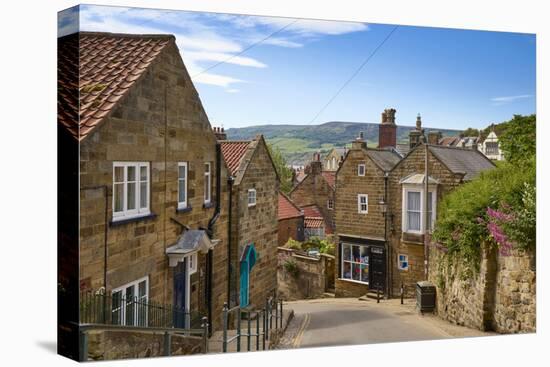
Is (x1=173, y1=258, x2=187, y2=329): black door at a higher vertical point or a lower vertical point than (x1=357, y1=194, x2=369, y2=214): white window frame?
lower

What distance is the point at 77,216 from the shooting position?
7.48 metres

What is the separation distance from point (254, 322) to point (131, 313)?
2.01 metres

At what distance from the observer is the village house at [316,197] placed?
9805 millimetres

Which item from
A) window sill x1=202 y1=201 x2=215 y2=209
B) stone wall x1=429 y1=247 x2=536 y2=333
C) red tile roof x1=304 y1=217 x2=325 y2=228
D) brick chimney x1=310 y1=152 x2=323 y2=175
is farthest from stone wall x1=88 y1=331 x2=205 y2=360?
stone wall x1=429 y1=247 x2=536 y2=333

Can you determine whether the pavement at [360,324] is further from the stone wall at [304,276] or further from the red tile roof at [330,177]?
the red tile roof at [330,177]

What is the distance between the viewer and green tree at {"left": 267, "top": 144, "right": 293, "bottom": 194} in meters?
9.48

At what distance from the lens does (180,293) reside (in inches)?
351

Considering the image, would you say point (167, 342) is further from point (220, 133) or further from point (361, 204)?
point (361, 204)

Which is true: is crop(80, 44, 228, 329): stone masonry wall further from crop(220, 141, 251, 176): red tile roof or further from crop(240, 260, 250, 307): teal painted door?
crop(240, 260, 250, 307): teal painted door

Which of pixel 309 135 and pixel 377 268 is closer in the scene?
pixel 309 135

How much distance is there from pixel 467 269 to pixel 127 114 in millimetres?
5878

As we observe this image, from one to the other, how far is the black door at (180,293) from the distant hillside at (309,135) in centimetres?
188

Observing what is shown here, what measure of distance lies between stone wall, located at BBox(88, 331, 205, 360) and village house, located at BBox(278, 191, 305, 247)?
2145 millimetres

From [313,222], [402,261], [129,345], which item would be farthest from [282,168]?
[129,345]
